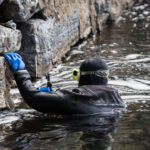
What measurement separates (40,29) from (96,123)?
2.15 meters

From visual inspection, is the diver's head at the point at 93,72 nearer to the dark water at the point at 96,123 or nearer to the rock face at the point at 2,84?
the dark water at the point at 96,123


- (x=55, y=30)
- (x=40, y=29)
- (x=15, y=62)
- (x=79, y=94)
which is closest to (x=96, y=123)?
(x=79, y=94)

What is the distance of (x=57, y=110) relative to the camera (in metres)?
4.06

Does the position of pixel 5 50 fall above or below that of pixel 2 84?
above

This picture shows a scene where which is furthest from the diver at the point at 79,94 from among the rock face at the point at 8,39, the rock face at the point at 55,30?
the rock face at the point at 55,30

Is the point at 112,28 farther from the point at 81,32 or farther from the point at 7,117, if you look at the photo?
the point at 7,117

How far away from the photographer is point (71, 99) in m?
4.03

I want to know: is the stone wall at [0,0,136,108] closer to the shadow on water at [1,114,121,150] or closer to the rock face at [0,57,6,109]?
the rock face at [0,57,6,109]

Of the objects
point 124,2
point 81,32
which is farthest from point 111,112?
point 124,2

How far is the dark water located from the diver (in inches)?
4.3

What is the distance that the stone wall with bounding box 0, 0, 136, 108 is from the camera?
487 cm

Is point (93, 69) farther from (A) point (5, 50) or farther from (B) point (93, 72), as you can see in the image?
(A) point (5, 50)

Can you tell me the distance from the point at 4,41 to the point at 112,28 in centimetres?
516

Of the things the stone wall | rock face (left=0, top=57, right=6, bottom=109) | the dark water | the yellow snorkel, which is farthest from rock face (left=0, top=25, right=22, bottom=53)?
the yellow snorkel
